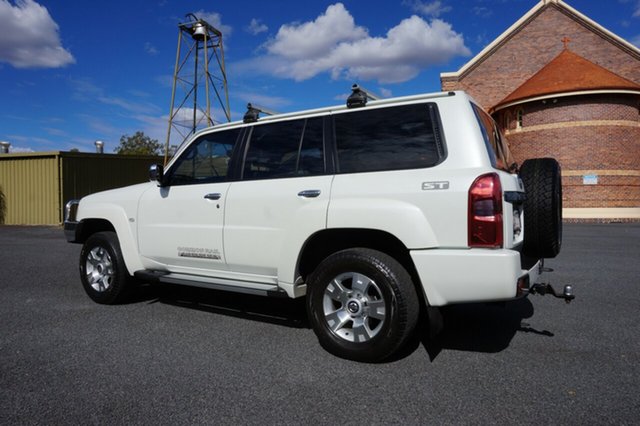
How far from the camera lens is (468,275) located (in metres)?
3.30

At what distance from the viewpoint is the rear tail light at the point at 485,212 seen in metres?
3.25

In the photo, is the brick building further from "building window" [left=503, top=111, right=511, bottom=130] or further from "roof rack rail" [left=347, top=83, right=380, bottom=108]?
"roof rack rail" [left=347, top=83, right=380, bottom=108]

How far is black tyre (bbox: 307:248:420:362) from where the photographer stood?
3494 millimetres

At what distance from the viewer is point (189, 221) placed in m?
4.79

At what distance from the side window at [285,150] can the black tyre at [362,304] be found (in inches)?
35.1

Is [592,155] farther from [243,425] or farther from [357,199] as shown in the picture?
[243,425]

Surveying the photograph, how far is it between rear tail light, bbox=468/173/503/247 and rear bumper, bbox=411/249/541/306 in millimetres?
79

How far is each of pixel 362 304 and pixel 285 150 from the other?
1601mm

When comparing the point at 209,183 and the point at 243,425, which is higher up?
the point at 209,183

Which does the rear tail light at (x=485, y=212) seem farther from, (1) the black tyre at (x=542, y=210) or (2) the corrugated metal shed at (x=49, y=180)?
(2) the corrugated metal shed at (x=49, y=180)

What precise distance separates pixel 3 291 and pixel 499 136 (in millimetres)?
6465

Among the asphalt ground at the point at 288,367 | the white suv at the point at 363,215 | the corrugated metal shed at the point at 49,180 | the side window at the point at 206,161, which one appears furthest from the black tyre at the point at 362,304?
the corrugated metal shed at the point at 49,180

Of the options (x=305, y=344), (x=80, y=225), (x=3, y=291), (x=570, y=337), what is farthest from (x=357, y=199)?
(x=3, y=291)

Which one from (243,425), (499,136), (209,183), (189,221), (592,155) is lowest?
(243,425)
